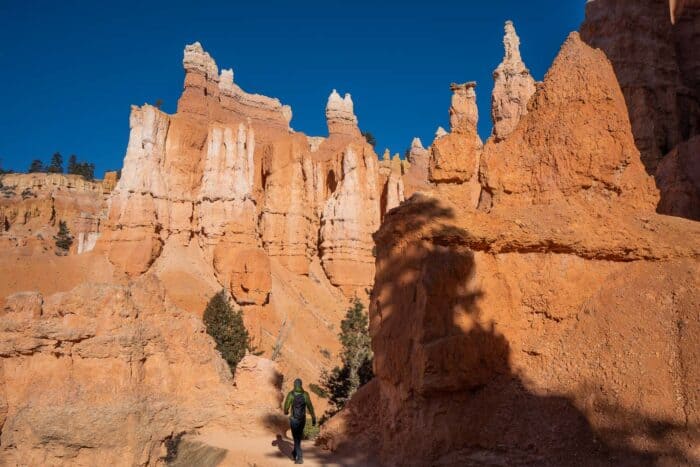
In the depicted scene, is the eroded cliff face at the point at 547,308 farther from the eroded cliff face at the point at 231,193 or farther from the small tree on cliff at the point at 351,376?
the eroded cliff face at the point at 231,193

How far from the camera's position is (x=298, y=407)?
995cm

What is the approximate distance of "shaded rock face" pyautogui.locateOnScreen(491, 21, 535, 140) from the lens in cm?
3359

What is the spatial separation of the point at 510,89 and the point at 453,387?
2973cm

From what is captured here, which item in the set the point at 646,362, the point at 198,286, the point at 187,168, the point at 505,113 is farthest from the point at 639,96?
the point at 187,168

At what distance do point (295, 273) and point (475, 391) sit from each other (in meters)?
36.4

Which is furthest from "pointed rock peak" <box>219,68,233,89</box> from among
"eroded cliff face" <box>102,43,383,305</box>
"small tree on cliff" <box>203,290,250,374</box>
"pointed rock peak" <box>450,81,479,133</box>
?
"pointed rock peak" <box>450,81,479,133</box>

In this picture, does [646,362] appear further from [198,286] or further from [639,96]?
[198,286]

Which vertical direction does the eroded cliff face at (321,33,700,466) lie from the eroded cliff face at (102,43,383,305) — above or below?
below

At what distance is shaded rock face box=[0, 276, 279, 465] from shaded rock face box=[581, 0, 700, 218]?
785 inches

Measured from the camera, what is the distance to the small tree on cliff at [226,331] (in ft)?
88.1

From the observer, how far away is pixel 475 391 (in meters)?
8.34

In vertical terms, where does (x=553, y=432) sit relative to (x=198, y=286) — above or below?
below

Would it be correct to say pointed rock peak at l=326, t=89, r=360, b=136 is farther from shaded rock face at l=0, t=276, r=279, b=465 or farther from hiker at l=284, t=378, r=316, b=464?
hiker at l=284, t=378, r=316, b=464

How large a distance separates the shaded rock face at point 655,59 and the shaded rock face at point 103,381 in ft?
65.4
